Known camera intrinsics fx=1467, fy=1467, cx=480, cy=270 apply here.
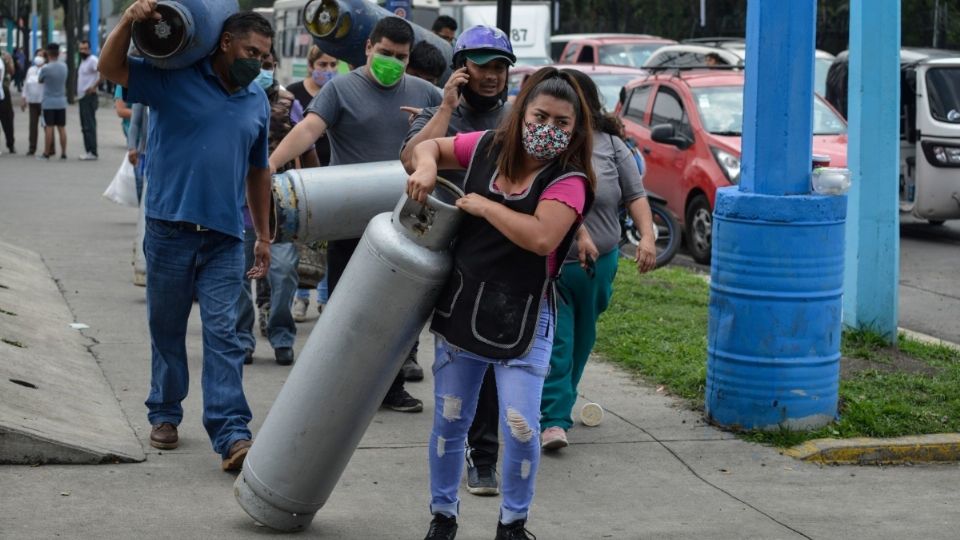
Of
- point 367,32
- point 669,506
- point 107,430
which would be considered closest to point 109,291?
point 367,32

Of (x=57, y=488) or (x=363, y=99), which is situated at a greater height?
(x=363, y=99)

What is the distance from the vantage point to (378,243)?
15.6 ft

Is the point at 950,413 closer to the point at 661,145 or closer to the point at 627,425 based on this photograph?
the point at 627,425

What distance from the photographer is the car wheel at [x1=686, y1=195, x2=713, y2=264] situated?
13852 mm

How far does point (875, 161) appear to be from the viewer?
346 inches

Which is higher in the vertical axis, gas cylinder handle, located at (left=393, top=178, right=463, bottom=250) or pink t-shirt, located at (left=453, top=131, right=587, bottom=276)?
pink t-shirt, located at (left=453, top=131, right=587, bottom=276)

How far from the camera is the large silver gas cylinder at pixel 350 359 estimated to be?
4754mm

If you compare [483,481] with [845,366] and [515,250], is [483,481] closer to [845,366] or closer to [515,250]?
[515,250]

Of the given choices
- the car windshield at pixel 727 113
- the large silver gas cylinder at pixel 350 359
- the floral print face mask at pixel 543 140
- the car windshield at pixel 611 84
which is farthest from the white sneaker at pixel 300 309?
the car windshield at pixel 611 84

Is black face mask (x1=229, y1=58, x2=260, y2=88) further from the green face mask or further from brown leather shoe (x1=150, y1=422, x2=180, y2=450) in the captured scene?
brown leather shoe (x1=150, y1=422, x2=180, y2=450)

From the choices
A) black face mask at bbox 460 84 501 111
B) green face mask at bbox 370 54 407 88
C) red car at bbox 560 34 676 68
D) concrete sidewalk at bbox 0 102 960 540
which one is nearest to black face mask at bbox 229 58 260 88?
black face mask at bbox 460 84 501 111

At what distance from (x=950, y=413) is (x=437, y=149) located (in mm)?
3486

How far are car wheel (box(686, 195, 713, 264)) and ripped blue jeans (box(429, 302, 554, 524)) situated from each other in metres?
9.06

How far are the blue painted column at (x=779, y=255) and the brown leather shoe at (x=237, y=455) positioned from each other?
7.61 ft
